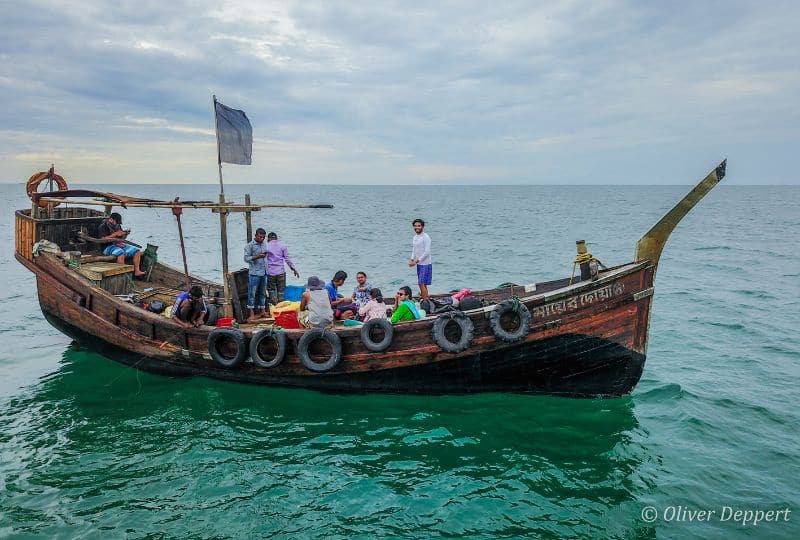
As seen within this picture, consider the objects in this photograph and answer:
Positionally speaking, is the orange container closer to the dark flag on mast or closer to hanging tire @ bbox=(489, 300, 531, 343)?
the dark flag on mast

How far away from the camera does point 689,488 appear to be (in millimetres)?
7250

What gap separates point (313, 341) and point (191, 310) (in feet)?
8.12

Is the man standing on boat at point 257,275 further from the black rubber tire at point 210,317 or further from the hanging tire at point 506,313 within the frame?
the hanging tire at point 506,313

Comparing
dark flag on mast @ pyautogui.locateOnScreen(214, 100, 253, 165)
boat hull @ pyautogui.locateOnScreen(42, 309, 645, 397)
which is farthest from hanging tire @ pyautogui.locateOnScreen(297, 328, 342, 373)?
dark flag on mast @ pyautogui.locateOnScreen(214, 100, 253, 165)

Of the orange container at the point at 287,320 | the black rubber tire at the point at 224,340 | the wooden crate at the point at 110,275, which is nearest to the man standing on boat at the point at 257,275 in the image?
the orange container at the point at 287,320

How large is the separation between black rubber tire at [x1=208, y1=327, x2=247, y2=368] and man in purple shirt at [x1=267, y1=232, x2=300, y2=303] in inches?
85.2

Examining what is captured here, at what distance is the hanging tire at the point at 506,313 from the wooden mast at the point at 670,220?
6.62 ft

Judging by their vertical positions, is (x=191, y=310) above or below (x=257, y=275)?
below

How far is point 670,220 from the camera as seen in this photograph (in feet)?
27.1

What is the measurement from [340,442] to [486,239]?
3828 centimetres

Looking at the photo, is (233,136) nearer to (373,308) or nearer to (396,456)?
(373,308)

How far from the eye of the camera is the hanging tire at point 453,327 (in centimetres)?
847

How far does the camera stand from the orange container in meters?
9.78

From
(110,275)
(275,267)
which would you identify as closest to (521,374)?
(275,267)
